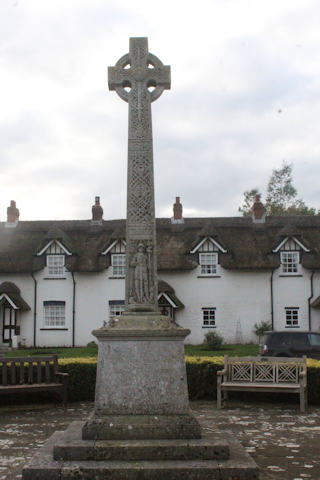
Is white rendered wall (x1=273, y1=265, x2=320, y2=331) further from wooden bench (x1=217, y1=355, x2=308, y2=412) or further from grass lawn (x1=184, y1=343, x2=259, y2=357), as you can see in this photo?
wooden bench (x1=217, y1=355, x2=308, y2=412)

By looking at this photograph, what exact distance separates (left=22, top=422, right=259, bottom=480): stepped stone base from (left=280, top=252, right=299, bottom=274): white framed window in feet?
77.4

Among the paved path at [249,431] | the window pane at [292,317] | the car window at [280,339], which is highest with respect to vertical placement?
the window pane at [292,317]

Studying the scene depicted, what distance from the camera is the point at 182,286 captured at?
2942 centimetres

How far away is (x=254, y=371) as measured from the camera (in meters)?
11.4

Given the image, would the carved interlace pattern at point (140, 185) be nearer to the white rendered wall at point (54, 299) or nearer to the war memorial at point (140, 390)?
the war memorial at point (140, 390)

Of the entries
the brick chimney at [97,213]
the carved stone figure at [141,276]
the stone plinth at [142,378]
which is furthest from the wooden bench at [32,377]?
the brick chimney at [97,213]

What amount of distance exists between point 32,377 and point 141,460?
6.10m

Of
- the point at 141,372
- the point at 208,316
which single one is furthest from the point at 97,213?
the point at 141,372

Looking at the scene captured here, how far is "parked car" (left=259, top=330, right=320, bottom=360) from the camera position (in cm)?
1850

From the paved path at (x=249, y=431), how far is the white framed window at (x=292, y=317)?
1800cm

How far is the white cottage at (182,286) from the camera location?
2881cm

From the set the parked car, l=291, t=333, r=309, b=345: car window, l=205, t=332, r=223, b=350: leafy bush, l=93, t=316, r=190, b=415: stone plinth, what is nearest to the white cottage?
l=205, t=332, r=223, b=350: leafy bush

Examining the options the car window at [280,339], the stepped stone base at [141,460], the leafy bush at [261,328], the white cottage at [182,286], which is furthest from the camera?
the white cottage at [182,286]

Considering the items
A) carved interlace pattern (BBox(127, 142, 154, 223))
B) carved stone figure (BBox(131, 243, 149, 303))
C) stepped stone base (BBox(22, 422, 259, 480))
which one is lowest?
stepped stone base (BBox(22, 422, 259, 480))
